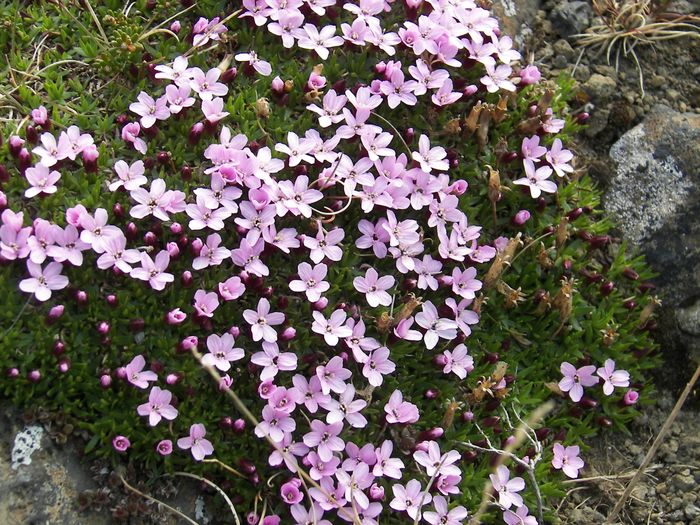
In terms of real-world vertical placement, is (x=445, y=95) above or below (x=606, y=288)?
above

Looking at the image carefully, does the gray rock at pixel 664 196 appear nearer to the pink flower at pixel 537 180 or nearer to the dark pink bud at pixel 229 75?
the pink flower at pixel 537 180

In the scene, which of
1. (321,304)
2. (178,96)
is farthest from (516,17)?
(321,304)

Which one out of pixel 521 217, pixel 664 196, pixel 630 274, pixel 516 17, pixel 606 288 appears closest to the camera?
pixel 521 217

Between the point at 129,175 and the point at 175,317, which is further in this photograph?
the point at 129,175

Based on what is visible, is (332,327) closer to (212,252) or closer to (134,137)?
(212,252)

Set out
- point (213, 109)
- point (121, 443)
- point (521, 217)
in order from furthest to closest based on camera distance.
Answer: point (521, 217), point (213, 109), point (121, 443)

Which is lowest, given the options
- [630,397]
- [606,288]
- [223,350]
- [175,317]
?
[630,397]

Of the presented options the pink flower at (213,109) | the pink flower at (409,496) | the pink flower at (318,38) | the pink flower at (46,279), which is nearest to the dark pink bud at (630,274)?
the pink flower at (409,496)

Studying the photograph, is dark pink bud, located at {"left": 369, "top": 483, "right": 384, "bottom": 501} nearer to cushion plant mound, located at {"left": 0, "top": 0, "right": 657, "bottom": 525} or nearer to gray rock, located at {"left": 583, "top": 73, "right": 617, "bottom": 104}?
cushion plant mound, located at {"left": 0, "top": 0, "right": 657, "bottom": 525}
